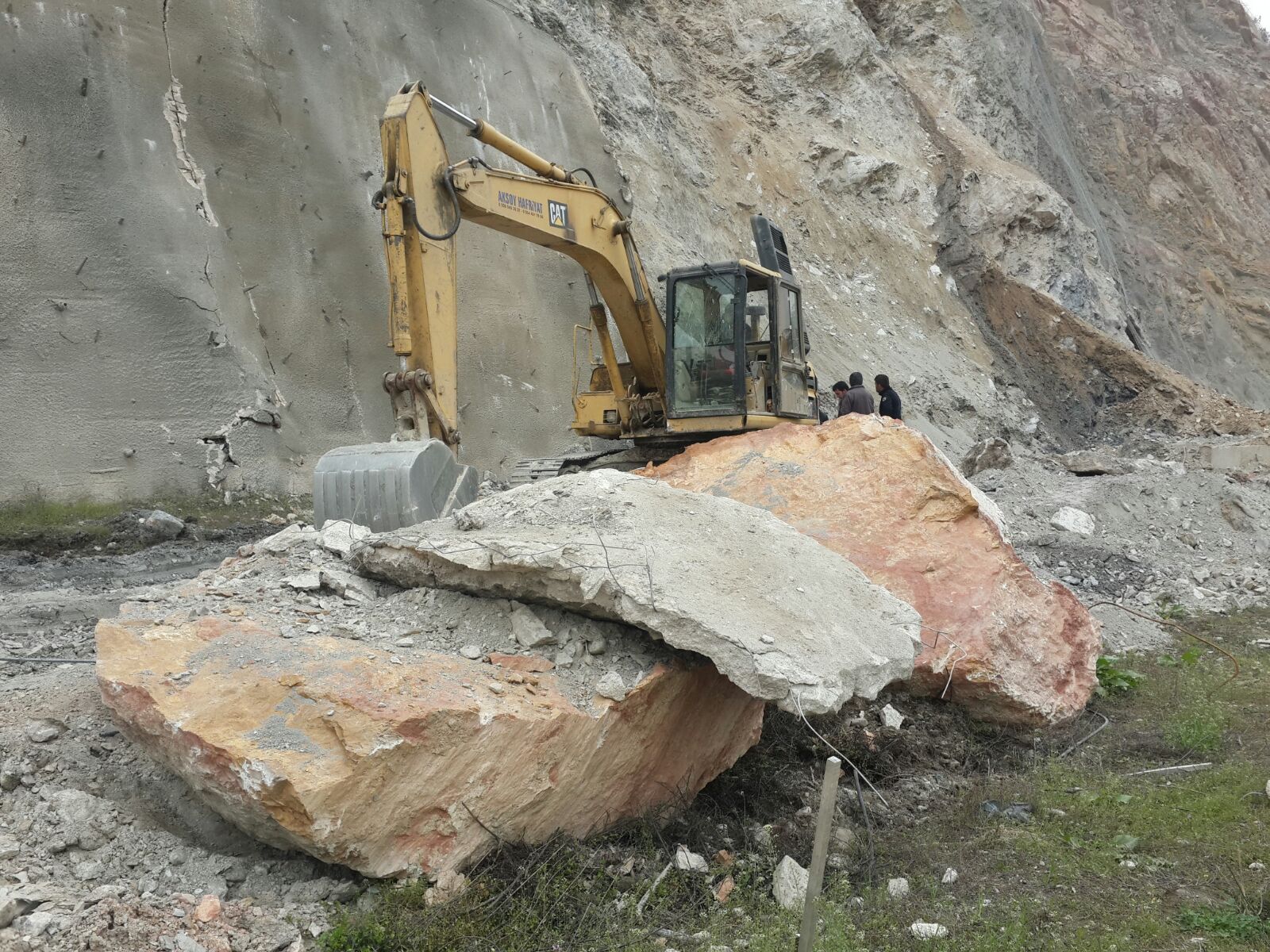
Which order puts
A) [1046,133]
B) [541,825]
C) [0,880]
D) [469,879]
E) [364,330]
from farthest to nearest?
[1046,133], [364,330], [541,825], [469,879], [0,880]

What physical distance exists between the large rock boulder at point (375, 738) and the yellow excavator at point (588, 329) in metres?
1.97

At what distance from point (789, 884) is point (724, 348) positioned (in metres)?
5.83

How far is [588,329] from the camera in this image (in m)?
10.2

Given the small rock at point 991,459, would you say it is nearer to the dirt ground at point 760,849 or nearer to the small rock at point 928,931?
the dirt ground at point 760,849

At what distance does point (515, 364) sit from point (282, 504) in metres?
4.31

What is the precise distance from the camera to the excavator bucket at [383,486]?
583 centimetres

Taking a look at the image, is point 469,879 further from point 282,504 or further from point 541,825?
point 282,504

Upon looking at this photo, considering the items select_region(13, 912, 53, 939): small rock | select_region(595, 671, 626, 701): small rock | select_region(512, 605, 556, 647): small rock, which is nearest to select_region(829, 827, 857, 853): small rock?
select_region(595, 671, 626, 701): small rock

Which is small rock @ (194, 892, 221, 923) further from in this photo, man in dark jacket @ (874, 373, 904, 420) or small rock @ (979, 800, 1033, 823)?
man in dark jacket @ (874, 373, 904, 420)

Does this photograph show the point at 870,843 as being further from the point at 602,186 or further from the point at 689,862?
the point at 602,186

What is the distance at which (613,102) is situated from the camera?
1739 cm

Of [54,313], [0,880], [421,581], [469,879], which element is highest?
[54,313]

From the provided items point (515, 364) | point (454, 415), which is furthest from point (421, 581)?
point (515, 364)

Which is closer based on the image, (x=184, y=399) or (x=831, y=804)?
(x=831, y=804)
